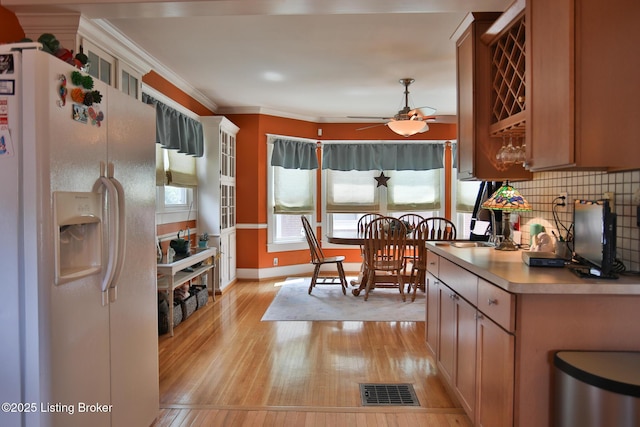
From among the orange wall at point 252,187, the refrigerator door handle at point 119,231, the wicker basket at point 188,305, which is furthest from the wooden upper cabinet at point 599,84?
the orange wall at point 252,187

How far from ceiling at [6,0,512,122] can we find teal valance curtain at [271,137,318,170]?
3.08 feet

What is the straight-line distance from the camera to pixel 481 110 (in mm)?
2736

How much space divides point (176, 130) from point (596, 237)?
3849mm

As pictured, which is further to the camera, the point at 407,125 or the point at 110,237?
the point at 407,125

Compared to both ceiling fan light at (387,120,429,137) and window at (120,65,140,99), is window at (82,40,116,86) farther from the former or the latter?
ceiling fan light at (387,120,429,137)

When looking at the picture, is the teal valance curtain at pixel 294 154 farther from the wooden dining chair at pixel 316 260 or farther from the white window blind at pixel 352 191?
the wooden dining chair at pixel 316 260

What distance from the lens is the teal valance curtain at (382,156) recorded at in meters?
6.87

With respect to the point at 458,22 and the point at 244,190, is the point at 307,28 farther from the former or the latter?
the point at 244,190

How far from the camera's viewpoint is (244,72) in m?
4.34

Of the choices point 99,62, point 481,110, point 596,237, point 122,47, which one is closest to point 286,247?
point 122,47

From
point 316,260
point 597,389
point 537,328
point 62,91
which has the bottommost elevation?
point 316,260

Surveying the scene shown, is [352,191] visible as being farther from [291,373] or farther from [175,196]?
[291,373]

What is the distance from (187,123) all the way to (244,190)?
1755 mm

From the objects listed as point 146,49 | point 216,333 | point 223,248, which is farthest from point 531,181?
point 223,248
